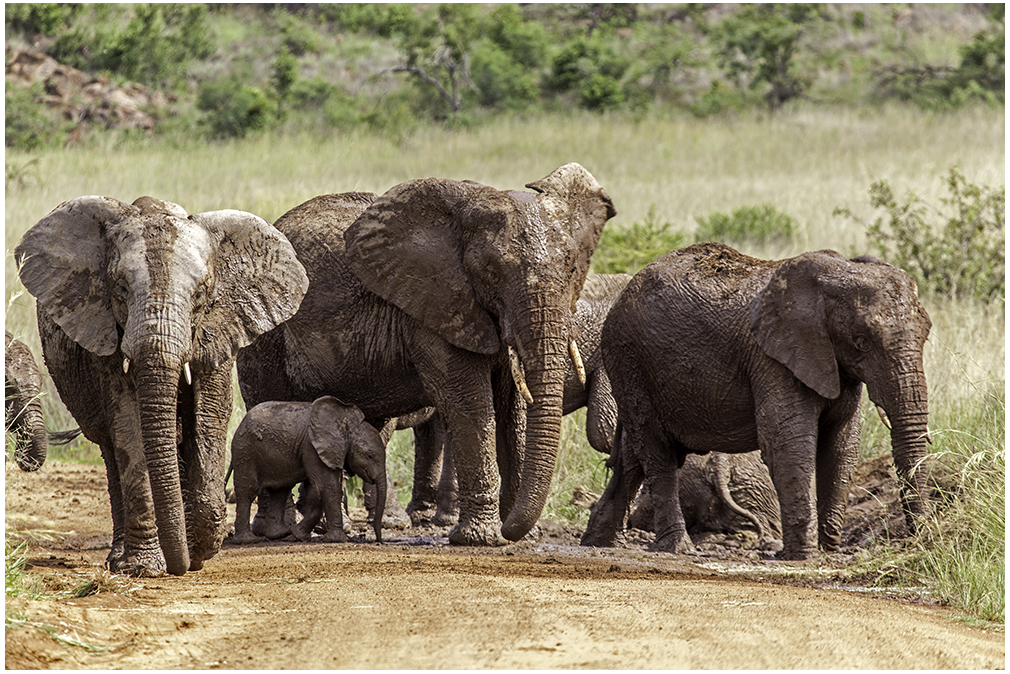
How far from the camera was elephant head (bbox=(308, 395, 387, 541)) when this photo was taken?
349 inches

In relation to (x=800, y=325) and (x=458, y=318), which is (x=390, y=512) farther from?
(x=800, y=325)

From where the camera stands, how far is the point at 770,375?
28.7ft

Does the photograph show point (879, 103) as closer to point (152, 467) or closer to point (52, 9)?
point (52, 9)

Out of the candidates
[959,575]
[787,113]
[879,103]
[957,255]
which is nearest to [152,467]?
[959,575]

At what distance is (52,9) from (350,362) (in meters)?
35.5

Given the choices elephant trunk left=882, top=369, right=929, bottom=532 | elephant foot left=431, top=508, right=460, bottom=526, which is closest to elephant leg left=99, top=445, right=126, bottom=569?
elephant foot left=431, top=508, right=460, bottom=526

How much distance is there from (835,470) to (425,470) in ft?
11.7

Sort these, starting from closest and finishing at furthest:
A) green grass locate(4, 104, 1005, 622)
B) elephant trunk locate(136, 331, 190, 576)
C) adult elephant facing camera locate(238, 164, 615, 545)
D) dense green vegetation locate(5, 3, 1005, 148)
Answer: elephant trunk locate(136, 331, 190, 576) < adult elephant facing camera locate(238, 164, 615, 545) < green grass locate(4, 104, 1005, 622) < dense green vegetation locate(5, 3, 1005, 148)

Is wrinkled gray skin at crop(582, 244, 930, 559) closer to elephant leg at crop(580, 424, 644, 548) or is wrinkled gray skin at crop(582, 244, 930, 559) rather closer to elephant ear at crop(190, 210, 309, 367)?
elephant leg at crop(580, 424, 644, 548)

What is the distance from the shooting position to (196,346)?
6.94m

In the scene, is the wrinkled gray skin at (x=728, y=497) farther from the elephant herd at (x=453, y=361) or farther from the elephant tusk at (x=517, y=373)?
the elephant tusk at (x=517, y=373)

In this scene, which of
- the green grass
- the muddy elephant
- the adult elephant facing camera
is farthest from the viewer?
the green grass

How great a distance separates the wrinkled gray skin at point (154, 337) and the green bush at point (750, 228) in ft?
48.2

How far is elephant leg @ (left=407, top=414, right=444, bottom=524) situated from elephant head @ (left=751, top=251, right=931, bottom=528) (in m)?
3.24
